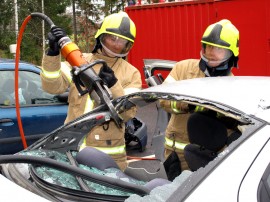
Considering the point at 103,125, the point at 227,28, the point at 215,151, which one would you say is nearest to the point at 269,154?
the point at 215,151

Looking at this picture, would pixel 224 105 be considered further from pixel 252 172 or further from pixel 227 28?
pixel 227 28

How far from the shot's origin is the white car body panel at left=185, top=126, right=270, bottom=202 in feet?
5.41

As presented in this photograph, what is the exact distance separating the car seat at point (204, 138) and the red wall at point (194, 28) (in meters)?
6.27

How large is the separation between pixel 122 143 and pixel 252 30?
246 inches

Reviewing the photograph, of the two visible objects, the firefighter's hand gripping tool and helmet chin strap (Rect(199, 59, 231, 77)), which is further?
helmet chin strap (Rect(199, 59, 231, 77))

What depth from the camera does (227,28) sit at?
11.4ft

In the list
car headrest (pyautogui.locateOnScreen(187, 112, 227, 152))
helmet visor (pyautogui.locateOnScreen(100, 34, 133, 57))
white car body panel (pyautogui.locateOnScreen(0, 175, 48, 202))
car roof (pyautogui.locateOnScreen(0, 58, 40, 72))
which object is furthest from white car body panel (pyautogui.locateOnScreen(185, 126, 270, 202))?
car roof (pyautogui.locateOnScreen(0, 58, 40, 72))

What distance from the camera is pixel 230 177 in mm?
1682

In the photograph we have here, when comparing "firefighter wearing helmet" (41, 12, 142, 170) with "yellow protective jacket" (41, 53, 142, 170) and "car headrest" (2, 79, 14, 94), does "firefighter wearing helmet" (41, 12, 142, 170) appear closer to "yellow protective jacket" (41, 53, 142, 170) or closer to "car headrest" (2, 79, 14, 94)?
"yellow protective jacket" (41, 53, 142, 170)

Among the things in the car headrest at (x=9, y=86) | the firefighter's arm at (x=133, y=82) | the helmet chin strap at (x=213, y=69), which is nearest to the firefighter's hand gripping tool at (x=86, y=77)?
the firefighter's arm at (x=133, y=82)

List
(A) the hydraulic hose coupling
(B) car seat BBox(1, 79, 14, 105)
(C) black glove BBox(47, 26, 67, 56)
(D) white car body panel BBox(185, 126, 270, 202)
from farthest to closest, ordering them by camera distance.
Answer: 1. (B) car seat BBox(1, 79, 14, 105)
2. (C) black glove BBox(47, 26, 67, 56)
3. (A) the hydraulic hose coupling
4. (D) white car body panel BBox(185, 126, 270, 202)

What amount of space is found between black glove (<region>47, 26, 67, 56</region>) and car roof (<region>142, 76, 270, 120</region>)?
94 cm

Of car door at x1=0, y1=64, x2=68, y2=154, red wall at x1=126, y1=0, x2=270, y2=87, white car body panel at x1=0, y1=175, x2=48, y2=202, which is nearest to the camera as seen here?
white car body panel at x1=0, y1=175, x2=48, y2=202

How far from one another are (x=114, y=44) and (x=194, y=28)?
671cm
